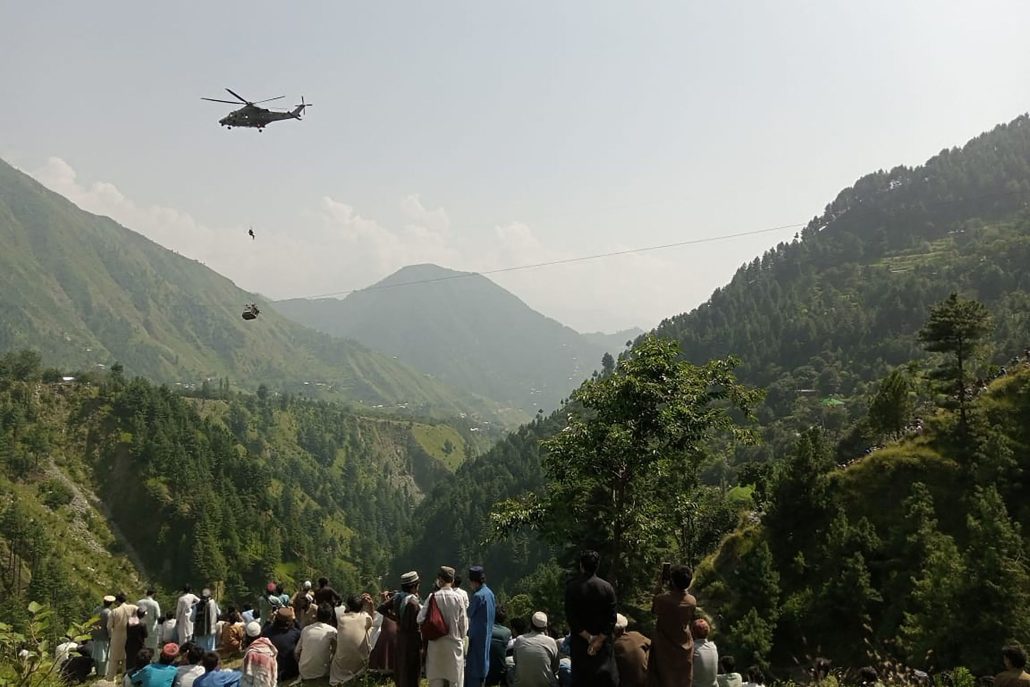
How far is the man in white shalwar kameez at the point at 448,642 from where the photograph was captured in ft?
30.7

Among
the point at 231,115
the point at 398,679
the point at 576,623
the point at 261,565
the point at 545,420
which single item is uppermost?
the point at 231,115

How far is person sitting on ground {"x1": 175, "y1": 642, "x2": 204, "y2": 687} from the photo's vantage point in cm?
927

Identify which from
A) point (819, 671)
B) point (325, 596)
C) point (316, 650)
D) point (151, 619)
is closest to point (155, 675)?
point (316, 650)

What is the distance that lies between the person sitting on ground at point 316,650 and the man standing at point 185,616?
6.33 metres

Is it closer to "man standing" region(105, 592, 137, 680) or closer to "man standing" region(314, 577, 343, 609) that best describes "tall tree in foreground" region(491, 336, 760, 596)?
"man standing" region(314, 577, 343, 609)

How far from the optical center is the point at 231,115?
30.9 metres

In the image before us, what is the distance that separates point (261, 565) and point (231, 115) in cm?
11420

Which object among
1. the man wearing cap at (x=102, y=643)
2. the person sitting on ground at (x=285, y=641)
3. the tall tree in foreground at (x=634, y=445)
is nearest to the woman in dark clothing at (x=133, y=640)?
the man wearing cap at (x=102, y=643)

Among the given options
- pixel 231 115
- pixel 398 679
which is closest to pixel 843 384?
pixel 231 115

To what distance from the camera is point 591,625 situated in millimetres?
7969

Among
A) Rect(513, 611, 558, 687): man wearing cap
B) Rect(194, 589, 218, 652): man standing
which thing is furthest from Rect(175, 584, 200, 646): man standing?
Rect(513, 611, 558, 687): man wearing cap

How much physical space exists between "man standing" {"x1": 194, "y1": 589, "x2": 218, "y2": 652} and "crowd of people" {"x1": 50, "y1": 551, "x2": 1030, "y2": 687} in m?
2.79

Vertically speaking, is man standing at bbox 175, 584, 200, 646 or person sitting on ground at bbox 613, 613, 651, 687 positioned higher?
person sitting on ground at bbox 613, 613, 651, 687

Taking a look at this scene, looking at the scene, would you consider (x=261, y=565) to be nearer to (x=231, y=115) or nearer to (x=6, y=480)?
(x=6, y=480)
